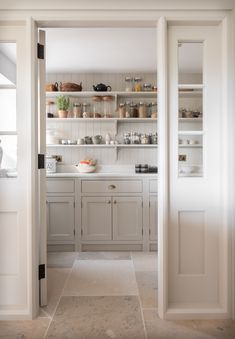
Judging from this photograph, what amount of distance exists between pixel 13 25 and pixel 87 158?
8.28 feet

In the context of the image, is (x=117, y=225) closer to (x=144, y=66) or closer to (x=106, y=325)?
(x=106, y=325)

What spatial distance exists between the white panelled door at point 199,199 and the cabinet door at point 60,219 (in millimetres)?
1974

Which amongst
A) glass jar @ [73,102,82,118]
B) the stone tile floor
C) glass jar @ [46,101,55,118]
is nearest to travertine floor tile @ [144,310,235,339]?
the stone tile floor

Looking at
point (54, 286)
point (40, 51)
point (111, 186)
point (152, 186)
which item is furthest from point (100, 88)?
point (54, 286)

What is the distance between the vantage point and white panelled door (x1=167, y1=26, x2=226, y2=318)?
2.17 m

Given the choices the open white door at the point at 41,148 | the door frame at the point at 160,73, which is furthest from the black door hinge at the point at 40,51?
the door frame at the point at 160,73

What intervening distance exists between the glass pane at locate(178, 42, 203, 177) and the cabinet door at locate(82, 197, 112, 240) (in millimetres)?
1847

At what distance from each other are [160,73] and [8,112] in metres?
1.08

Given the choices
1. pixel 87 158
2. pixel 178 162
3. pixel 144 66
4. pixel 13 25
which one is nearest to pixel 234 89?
pixel 178 162

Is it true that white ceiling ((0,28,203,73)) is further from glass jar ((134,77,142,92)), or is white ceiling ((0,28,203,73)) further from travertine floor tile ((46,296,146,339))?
travertine floor tile ((46,296,146,339))

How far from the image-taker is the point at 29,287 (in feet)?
6.98

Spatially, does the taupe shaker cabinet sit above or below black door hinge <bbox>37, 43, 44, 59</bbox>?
below

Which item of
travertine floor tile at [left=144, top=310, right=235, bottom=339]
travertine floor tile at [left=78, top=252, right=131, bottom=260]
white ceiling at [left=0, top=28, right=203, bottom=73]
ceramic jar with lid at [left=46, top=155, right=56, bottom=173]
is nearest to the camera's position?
travertine floor tile at [left=144, top=310, right=235, bottom=339]

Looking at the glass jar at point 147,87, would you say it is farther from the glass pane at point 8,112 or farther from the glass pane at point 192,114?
the glass pane at point 8,112
